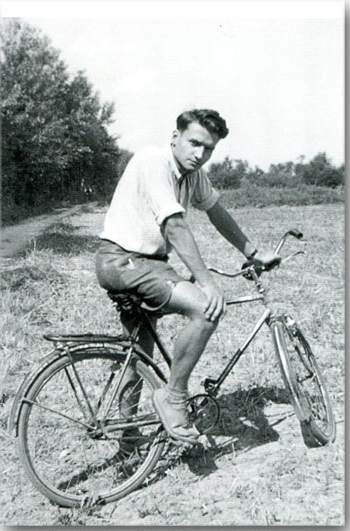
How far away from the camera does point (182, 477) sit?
3.24m

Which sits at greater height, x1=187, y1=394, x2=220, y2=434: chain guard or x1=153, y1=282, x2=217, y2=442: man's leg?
x1=153, y1=282, x2=217, y2=442: man's leg

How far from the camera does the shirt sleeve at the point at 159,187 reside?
2834 millimetres

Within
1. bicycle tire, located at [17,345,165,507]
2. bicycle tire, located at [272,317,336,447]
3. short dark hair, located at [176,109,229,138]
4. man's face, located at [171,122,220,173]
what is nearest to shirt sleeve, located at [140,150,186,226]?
man's face, located at [171,122,220,173]

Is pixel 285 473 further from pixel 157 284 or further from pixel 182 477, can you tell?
pixel 157 284

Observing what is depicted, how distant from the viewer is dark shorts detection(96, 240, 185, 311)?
297 centimetres

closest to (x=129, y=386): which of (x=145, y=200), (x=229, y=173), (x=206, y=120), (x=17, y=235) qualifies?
(x=145, y=200)

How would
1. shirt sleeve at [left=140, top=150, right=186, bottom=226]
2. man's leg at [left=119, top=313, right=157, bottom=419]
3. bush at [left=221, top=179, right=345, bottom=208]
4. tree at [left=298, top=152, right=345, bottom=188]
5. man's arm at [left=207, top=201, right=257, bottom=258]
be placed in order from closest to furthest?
shirt sleeve at [left=140, top=150, right=186, bottom=226] → man's leg at [left=119, top=313, right=157, bottom=419] → man's arm at [left=207, top=201, right=257, bottom=258] → bush at [left=221, top=179, right=345, bottom=208] → tree at [left=298, top=152, right=345, bottom=188]

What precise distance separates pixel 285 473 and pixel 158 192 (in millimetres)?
1788

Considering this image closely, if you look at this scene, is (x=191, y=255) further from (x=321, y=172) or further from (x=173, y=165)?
(x=321, y=172)

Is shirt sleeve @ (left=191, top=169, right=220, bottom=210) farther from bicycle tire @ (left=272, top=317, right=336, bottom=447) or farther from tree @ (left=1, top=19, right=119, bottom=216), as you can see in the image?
tree @ (left=1, top=19, right=119, bottom=216)

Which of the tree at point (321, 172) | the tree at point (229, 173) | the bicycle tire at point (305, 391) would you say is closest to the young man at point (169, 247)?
the bicycle tire at point (305, 391)

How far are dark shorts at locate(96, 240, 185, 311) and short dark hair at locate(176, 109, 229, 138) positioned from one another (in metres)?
0.76

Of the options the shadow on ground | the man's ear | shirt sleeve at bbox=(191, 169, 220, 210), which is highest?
the man's ear

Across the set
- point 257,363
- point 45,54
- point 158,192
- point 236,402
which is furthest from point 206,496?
point 45,54
